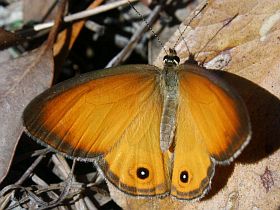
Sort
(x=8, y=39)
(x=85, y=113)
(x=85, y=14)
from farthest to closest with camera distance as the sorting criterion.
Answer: (x=85, y=14) < (x=8, y=39) < (x=85, y=113)

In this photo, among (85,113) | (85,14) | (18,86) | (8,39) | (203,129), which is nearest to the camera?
(203,129)

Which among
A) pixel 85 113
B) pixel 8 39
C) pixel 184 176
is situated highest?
pixel 8 39

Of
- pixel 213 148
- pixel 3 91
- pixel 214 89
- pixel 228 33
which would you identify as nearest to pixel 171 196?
pixel 213 148

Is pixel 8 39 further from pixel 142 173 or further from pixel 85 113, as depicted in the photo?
pixel 142 173

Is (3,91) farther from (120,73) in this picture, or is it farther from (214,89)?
(214,89)

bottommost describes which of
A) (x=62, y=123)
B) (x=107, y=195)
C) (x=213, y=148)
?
(x=107, y=195)

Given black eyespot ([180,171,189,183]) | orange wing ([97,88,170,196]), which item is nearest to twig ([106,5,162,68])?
orange wing ([97,88,170,196])

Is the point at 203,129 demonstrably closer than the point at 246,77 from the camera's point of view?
Yes

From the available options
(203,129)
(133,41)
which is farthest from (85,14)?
(203,129)
